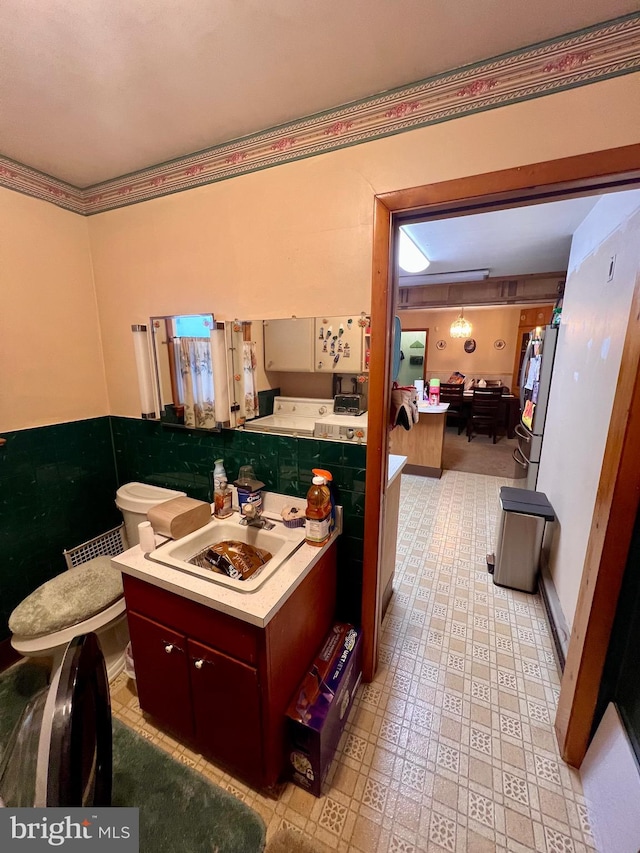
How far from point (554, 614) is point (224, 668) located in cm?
191

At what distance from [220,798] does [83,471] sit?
1.64m

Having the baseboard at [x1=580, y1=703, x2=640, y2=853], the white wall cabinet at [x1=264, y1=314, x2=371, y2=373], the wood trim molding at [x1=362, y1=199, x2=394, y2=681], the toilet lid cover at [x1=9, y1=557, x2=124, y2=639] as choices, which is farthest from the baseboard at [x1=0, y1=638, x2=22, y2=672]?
the baseboard at [x1=580, y1=703, x2=640, y2=853]

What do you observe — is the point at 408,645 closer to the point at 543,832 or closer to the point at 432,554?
the point at 543,832

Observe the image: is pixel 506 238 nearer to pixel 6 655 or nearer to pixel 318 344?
pixel 318 344

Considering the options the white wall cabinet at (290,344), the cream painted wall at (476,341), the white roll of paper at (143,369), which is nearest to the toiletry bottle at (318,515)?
the white wall cabinet at (290,344)

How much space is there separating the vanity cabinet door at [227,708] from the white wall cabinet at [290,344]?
113cm

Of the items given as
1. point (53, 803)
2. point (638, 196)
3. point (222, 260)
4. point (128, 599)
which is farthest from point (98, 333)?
point (638, 196)

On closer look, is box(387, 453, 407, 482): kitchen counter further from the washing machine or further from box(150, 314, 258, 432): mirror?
the washing machine

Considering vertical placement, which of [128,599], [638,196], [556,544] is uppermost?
[638,196]

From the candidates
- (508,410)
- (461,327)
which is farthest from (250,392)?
(508,410)

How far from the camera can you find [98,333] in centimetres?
193

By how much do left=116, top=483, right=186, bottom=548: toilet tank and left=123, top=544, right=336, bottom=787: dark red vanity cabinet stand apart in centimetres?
56

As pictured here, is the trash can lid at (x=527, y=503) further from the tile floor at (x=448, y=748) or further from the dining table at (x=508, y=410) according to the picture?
the dining table at (x=508, y=410)

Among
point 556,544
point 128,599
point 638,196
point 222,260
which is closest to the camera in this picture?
point 128,599
